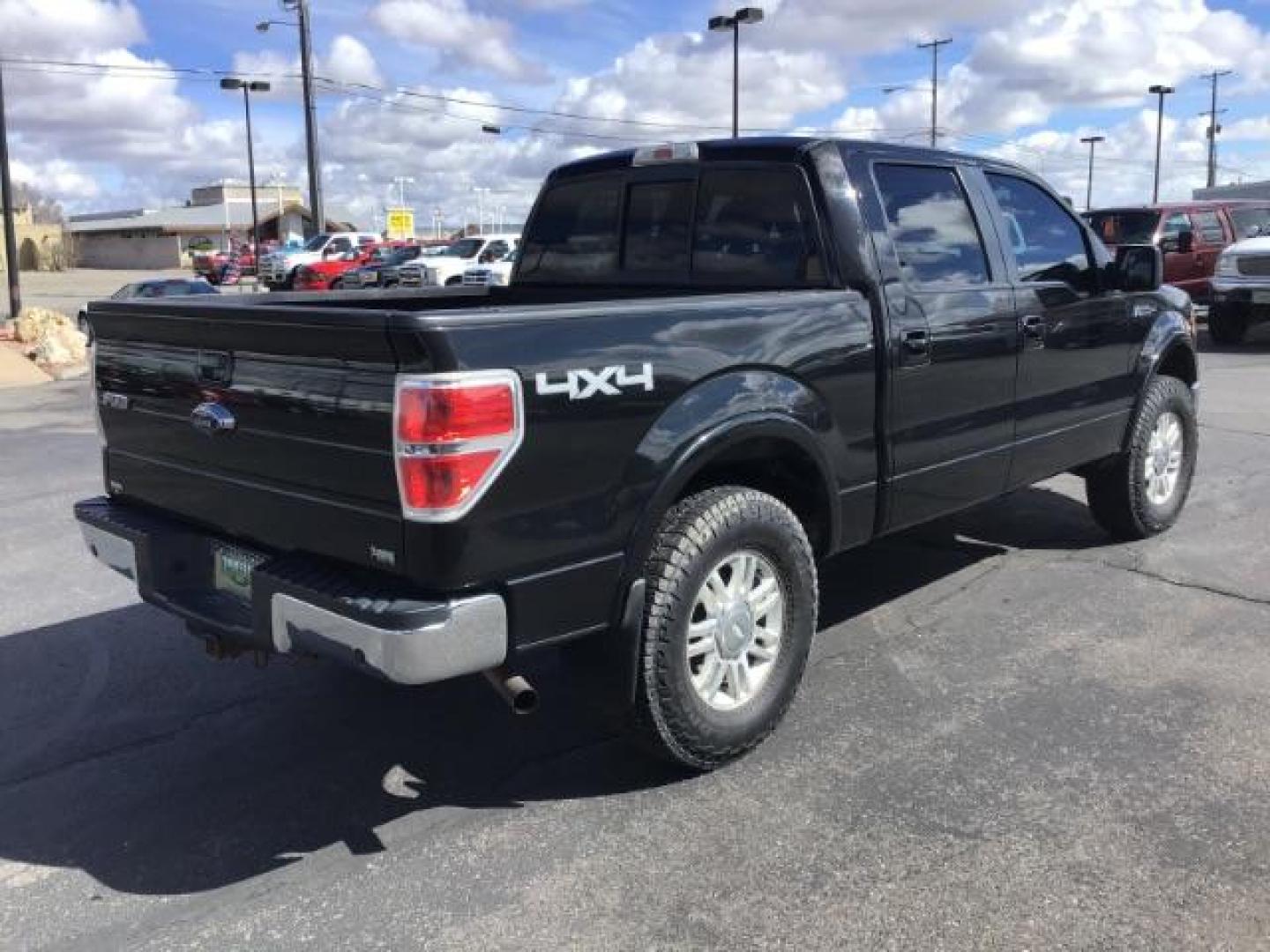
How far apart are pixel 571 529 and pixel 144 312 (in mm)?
1608

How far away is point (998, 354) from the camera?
4.66 metres

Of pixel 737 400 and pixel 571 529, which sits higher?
pixel 737 400

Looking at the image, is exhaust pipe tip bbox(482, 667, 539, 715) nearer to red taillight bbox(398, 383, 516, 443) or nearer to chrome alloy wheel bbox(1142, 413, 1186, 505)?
red taillight bbox(398, 383, 516, 443)

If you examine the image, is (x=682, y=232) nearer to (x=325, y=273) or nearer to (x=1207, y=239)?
(x=1207, y=239)

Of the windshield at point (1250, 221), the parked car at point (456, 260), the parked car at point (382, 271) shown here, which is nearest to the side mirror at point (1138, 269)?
the windshield at point (1250, 221)

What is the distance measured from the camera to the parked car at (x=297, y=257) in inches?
1496

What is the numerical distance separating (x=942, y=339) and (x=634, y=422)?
166 centimetres

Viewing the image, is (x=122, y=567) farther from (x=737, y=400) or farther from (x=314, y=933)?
(x=737, y=400)

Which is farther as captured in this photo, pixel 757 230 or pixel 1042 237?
pixel 1042 237

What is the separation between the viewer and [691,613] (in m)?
3.43

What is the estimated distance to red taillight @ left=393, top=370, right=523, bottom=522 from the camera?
9.08 ft

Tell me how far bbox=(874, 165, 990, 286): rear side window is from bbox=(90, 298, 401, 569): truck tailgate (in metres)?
2.23

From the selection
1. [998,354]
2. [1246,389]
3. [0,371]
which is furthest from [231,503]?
[0,371]

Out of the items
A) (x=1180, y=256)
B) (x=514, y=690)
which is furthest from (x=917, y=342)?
(x=1180, y=256)
